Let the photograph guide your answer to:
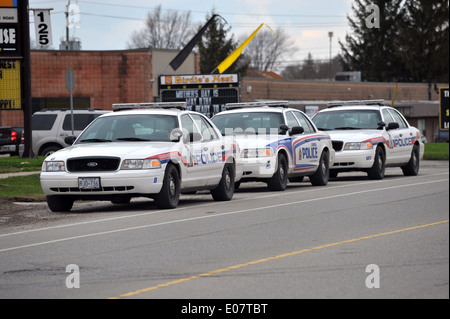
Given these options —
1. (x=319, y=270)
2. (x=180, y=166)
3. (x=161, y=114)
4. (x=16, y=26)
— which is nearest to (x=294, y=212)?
(x=180, y=166)

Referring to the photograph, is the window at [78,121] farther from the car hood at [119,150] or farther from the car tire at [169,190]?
the car tire at [169,190]

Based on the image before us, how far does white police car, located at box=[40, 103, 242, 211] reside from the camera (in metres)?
14.6

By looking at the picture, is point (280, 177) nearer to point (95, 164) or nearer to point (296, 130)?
point (296, 130)

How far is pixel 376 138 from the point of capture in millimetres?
22609

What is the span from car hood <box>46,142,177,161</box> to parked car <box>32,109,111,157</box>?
1408cm

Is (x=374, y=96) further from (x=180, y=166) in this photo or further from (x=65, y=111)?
(x=180, y=166)

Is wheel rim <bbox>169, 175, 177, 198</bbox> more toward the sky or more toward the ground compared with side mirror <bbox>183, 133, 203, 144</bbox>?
more toward the ground

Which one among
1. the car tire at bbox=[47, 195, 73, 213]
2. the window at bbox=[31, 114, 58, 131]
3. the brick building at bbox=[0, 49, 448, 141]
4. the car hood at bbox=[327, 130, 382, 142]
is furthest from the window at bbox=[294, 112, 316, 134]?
the brick building at bbox=[0, 49, 448, 141]

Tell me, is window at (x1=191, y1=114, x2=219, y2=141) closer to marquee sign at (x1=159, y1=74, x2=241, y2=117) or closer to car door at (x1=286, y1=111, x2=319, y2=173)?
car door at (x1=286, y1=111, x2=319, y2=173)

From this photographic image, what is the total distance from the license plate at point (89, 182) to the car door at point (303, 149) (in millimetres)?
6208

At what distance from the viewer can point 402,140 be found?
78.7 feet

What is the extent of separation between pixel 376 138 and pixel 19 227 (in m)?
11.2

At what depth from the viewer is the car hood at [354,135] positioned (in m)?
22.5
